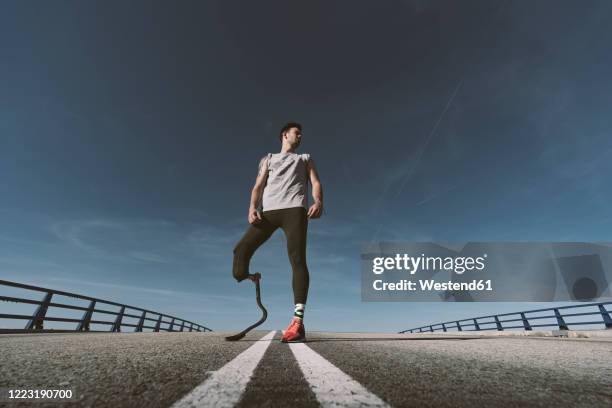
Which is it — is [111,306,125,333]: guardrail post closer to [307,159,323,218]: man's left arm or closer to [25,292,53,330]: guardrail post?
[25,292,53,330]: guardrail post

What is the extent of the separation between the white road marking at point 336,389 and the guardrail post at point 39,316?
8.70 m

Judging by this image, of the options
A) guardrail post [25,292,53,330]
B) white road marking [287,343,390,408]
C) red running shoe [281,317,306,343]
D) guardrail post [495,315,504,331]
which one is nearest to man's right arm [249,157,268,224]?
red running shoe [281,317,306,343]

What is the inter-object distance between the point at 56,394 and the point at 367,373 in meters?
1.30

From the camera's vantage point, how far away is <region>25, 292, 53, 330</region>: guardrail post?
26.2 ft

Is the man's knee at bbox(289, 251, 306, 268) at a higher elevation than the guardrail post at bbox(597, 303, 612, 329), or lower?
lower

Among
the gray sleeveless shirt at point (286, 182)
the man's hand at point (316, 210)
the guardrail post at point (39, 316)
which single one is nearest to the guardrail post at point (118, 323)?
the guardrail post at point (39, 316)

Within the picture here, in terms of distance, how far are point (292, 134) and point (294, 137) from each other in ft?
0.18

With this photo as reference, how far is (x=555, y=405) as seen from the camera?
4.07 ft

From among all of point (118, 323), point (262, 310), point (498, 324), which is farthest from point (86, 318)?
point (498, 324)

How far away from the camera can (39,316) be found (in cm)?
822

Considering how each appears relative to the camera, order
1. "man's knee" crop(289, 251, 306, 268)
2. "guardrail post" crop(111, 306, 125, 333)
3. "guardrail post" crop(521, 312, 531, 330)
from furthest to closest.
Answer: "guardrail post" crop(521, 312, 531, 330) < "guardrail post" crop(111, 306, 125, 333) < "man's knee" crop(289, 251, 306, 268)

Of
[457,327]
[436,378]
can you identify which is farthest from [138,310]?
[457,327]

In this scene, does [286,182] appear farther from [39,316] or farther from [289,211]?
[39,316]

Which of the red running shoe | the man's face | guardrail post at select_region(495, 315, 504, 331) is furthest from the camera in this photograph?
guardrail post at select_region(495, 315, 504, 331)
